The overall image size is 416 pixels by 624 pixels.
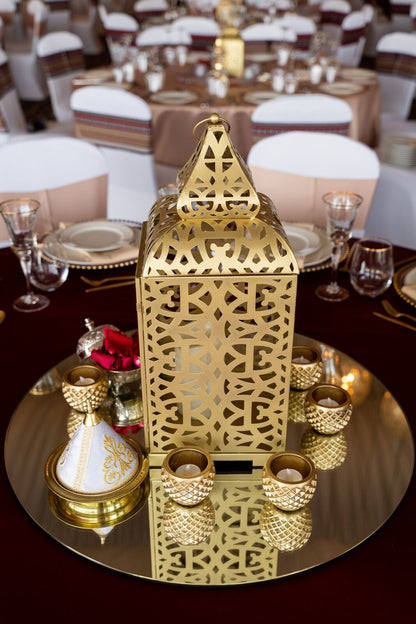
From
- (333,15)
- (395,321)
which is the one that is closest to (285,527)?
(395,321)

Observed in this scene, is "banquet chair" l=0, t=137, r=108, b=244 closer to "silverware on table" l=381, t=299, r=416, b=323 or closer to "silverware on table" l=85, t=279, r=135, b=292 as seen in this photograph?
"silverware on table" l=85, t=279, r=135, b=292

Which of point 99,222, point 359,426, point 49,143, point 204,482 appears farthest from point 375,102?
point 204,482

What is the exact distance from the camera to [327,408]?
36.8 inches

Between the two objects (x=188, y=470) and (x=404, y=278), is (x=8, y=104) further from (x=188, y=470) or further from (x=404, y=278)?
(x=188, y=470)

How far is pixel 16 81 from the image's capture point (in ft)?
20.4

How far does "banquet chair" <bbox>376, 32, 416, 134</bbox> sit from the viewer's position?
13.7 feet

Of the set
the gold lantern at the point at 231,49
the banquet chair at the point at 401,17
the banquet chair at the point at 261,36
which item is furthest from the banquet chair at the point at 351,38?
the banquet chair at the point at 401,17

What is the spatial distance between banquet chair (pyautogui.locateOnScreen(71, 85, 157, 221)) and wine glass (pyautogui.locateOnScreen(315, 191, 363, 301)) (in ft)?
5.21

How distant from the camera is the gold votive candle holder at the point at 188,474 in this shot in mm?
799

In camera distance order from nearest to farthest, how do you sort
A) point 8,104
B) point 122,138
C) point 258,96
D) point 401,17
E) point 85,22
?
1. point 122,138
2. point 258,96
3. point 8,104
4. point 401,17
5. point 85,22

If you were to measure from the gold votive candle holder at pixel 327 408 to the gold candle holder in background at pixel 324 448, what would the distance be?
0.4 inches

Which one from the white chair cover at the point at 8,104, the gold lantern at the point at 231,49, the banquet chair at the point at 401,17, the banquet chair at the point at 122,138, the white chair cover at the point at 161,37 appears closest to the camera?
the banquet chair at the point at 122,138

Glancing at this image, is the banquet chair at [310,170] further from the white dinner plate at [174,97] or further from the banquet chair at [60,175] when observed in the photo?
the white dinner plate at [174,97]

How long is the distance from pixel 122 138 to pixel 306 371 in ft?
6.94
